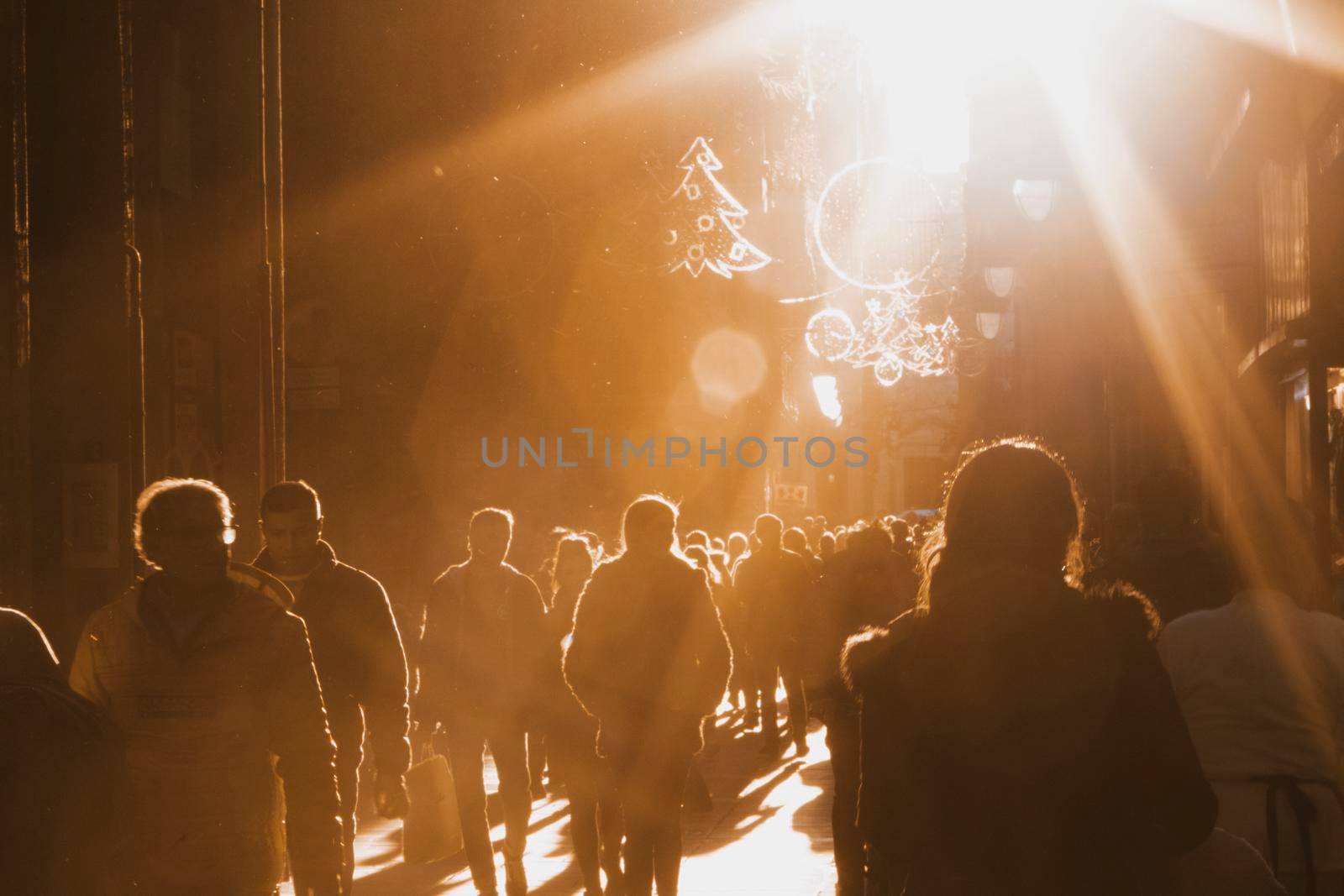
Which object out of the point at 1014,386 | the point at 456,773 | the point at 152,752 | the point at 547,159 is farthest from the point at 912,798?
the point at 1014,386

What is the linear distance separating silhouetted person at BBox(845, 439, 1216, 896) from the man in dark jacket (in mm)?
3784

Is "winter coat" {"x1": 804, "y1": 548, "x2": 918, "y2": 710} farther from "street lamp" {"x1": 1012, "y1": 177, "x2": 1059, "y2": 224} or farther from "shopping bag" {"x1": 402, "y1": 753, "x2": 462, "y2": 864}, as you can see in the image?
"street lamp" {"x1": 1012, "y1": 177, "x2": 1059, "y2": 224}

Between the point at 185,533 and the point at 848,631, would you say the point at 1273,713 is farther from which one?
the point at 848,631

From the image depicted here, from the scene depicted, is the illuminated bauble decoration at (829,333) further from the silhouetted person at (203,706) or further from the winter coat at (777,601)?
the silhouetted person at (203,706)

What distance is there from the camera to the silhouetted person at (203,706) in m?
4.32

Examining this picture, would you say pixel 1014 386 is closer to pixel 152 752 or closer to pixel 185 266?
pixel 185 266

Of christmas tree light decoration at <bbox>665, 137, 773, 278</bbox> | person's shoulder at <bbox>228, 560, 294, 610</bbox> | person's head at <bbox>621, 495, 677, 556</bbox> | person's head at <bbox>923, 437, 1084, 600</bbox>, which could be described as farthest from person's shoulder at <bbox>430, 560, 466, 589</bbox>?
christmas tree light decoration at <bbox>665, 137, 773, 278</bbox>

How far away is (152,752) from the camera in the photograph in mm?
4344

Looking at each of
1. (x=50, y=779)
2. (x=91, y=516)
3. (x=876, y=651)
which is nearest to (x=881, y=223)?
(x=91, y=516)

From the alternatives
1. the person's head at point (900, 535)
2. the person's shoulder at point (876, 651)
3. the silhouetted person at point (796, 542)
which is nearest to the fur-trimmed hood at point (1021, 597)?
the person's shoulder at point (876, 651)

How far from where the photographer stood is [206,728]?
436 centimetres

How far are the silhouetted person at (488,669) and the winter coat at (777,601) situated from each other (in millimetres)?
6869

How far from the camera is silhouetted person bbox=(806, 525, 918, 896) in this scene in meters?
8.11

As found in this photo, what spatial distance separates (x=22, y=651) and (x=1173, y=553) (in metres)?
4.23
